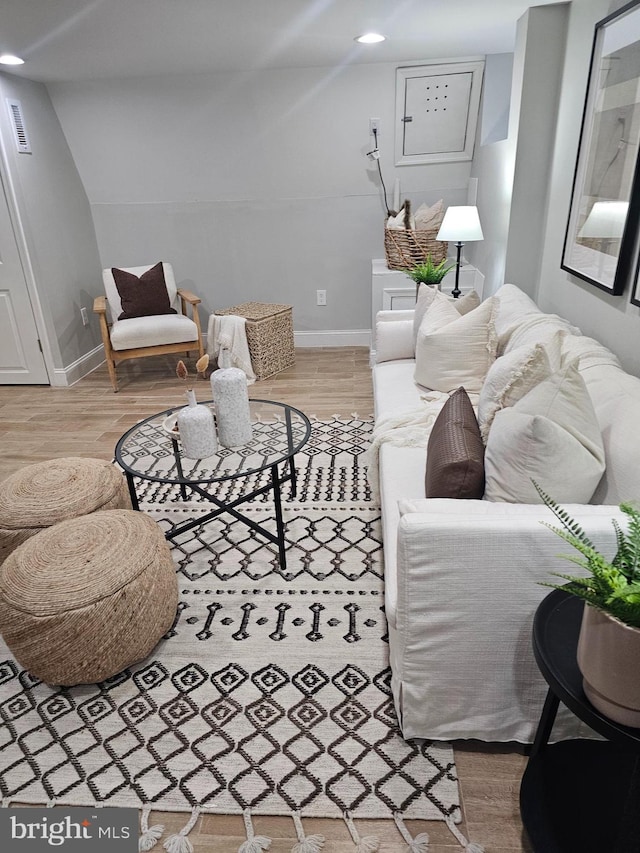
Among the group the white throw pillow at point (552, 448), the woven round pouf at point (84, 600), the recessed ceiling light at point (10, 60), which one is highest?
the recessed ceiling light at point (10, 60)

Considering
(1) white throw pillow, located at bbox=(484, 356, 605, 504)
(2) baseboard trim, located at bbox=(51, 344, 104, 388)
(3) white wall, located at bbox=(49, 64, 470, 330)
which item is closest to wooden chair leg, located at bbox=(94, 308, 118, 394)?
(2) baseboard trim, located at bbox=(51, 344, 104, 388)

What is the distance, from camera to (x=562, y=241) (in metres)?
2.53

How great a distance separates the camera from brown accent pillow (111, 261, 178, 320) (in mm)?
3963

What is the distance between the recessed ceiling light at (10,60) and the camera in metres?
2.97

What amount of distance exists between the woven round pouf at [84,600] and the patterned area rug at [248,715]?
13 cm

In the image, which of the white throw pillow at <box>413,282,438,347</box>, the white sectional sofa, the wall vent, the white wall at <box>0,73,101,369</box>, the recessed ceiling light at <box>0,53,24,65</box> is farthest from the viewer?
the white wall at <box>0,73,101,369</box>

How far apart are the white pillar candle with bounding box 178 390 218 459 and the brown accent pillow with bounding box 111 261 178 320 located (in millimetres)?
2396

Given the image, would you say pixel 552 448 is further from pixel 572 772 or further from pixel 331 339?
pixel 331 339

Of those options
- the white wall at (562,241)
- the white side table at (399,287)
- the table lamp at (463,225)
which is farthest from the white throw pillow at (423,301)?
the white side table at (399,287)

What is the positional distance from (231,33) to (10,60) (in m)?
1.34

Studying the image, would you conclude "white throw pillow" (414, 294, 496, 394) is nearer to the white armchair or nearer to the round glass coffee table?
the round glass coffee table

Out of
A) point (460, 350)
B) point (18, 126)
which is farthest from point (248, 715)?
point (18, 126)

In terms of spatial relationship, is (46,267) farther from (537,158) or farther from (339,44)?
(537,158)

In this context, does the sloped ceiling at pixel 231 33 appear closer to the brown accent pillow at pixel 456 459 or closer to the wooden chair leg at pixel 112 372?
the wooden chair leg at pixel 112 372
